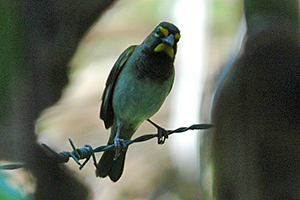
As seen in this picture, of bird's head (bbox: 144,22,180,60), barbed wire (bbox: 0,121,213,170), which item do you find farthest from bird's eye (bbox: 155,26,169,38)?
barbed wire (bbox: 0,121,213,170)

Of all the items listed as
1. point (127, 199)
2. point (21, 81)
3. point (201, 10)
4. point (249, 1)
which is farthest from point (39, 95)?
point (249, 1)

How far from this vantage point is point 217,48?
73cm

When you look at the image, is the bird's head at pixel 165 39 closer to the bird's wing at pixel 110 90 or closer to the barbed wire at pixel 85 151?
the bird's wing at pixel 110 90

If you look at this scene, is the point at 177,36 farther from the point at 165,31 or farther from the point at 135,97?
the point at 135,97

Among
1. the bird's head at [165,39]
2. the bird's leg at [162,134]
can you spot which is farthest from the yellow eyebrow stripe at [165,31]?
the bird's leg at [162,134]

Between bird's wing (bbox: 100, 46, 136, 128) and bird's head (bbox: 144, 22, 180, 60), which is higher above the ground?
bird's head (bbox: 144, 22, 180, 60)

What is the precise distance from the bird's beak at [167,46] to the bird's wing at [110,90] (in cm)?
5

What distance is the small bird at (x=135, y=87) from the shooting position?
0.69 m

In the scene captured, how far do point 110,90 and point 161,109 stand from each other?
0.10 metres

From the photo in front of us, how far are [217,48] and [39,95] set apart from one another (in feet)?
1.14

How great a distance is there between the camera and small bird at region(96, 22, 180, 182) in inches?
27.3

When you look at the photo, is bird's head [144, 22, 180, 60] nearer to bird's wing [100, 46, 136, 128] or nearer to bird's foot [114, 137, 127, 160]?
bird's wing [100, 46, 136, 128]

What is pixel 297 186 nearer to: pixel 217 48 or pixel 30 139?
pixel 217 48

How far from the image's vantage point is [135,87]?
0.74 metres
